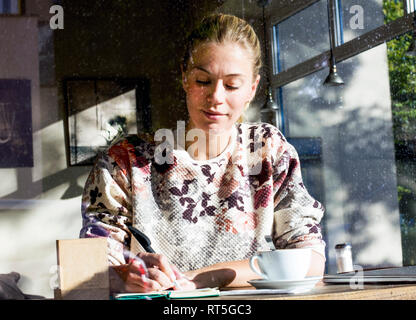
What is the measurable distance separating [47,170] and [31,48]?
162 millimetres

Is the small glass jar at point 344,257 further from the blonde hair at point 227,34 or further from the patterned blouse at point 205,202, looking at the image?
the blonde hair at point 227,34

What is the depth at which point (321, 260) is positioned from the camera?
693 mm

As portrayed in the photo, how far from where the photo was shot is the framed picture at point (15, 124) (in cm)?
60

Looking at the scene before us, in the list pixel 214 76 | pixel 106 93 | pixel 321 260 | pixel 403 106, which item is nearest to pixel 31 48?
pixel 106 93

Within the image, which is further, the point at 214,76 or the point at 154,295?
the point at 214,76

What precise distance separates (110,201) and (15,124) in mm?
186

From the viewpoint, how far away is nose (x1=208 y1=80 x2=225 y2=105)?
75 centimetres

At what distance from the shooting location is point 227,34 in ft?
2.54

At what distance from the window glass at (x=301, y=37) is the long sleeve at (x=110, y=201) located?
28cm

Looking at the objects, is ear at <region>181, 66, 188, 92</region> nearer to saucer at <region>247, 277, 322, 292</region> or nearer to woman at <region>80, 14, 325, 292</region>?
woman at <region>80, 14, 325, 292</region>
